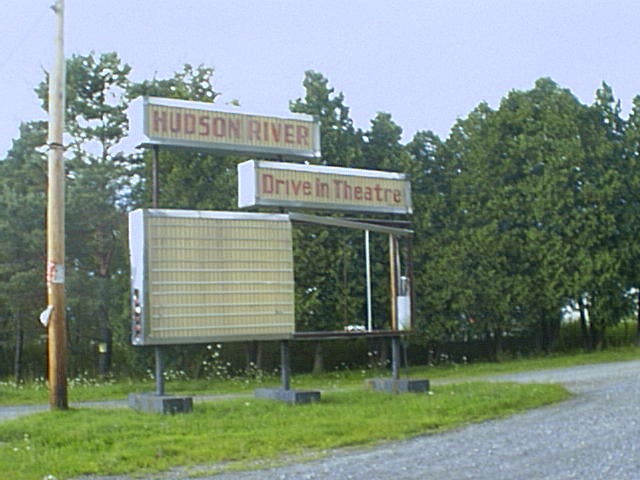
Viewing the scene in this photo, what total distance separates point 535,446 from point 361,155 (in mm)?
19532

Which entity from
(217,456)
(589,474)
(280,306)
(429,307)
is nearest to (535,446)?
(589,474)

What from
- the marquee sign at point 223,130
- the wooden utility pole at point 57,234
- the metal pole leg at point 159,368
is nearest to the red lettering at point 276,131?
the marquee sign at point 223,130

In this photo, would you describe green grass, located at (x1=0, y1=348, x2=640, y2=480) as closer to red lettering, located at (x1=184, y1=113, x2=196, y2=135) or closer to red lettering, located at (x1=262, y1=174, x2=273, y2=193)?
red lettering, located at (x1=262, y1=174, x2=273, y2=193)

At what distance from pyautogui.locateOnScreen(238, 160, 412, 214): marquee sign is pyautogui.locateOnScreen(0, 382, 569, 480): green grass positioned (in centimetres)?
337

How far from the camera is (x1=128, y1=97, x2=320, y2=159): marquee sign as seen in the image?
15.1 meters

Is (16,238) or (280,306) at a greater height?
(16,238)

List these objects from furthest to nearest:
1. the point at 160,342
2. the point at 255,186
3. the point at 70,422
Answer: the point at 255,186 → the point at 160,342 → the point at 70,422

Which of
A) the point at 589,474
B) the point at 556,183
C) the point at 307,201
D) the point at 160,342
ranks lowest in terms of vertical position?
the point at 589,474

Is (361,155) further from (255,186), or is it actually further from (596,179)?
(255,186)

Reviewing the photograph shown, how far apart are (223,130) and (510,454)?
306 inches

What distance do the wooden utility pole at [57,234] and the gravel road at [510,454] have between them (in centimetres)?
523

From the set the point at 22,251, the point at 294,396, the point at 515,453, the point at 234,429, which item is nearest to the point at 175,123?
the point at 294,396

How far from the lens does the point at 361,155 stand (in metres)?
29.6

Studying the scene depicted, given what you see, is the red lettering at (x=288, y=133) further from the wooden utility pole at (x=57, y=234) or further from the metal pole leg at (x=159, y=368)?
the metal pole leg at (x=159, y=368)
